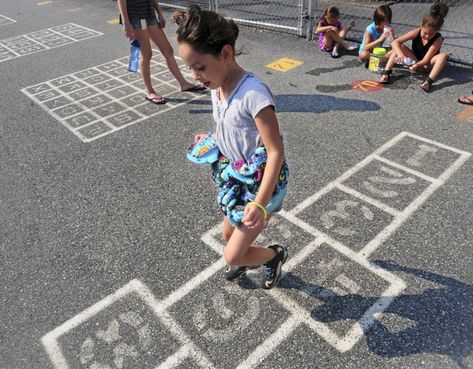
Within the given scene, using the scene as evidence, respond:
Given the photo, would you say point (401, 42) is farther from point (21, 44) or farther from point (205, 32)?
point (21, 44)

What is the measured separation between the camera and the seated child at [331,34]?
6.60 metres

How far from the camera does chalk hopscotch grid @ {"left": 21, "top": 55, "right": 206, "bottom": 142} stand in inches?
206

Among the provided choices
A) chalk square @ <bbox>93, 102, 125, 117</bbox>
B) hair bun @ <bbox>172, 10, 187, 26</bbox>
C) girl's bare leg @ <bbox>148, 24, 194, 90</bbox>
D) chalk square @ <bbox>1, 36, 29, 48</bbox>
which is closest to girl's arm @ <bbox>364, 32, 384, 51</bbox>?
girl's bare leg @ <bbox>148, 24, 194, 90</bbox>

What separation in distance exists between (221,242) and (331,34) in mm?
4893

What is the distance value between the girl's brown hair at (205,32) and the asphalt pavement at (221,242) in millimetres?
1760

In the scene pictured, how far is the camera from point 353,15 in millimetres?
8758

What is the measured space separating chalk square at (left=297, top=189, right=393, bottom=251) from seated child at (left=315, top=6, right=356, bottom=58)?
3904mm

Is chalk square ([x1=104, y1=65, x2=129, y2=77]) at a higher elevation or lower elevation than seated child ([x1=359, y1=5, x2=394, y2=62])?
lower

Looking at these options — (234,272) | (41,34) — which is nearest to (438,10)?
(234,272)

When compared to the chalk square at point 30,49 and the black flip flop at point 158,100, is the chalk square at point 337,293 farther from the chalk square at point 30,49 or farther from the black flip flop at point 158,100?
the chalk square at point 30,49

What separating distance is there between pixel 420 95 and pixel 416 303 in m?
3.49

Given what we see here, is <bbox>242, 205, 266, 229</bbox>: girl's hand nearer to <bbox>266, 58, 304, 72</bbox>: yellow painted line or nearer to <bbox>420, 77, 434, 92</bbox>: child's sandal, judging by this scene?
<bbox>420, 77, 434, 92</bbox>: child's sandal

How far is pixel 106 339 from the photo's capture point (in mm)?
2578

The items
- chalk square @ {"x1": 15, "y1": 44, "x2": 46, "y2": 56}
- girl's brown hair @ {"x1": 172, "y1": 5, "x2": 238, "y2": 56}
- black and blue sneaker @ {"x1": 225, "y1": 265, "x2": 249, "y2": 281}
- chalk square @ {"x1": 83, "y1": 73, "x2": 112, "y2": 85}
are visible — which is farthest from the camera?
chalk square @ {"x1": 15, "y1": 44, "x2": 46, "y2": 56}
